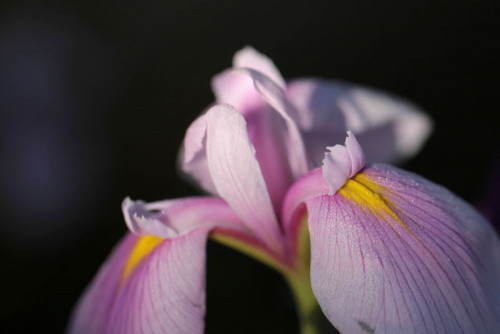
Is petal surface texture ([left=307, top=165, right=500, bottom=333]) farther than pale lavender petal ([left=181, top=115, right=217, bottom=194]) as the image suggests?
No

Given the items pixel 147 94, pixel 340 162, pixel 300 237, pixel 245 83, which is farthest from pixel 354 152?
pixel 147 94

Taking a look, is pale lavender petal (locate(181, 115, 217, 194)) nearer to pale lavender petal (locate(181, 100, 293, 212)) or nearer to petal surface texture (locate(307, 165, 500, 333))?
pale lavender petal (locate(181, 100, 293, 212))

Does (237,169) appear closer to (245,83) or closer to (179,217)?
(179,217)

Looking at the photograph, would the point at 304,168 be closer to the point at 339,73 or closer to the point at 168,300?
the point at 168,300

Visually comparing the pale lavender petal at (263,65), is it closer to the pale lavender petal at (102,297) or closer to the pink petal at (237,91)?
the pink petal at (237,91)

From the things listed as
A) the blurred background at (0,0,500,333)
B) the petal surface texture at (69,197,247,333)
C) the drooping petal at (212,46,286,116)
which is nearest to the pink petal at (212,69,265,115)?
the drooping petal at (212,46,286,116)

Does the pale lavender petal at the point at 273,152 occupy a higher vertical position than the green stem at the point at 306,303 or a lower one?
higher

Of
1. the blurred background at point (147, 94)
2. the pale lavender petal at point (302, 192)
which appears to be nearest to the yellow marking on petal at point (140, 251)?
the pale lavender petal at point (302, 192)
